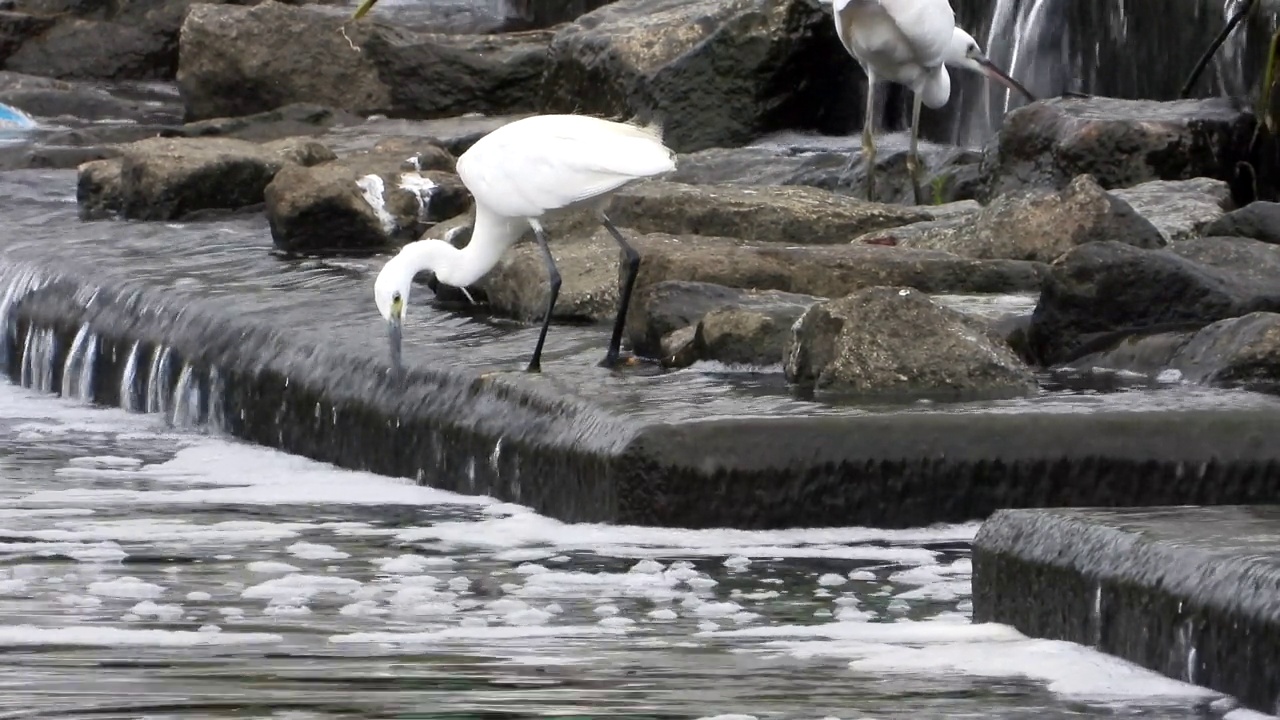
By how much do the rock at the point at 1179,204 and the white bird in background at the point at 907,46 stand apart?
7.87ft

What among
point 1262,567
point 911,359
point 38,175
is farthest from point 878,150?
point 1262,567

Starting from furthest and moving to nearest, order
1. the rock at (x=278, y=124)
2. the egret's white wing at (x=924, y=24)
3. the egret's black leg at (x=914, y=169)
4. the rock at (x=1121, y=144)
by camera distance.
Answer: the rock at (x=278, y=124) → the egret's black leg at (x=914, y=169) → the egret's white wing at (x=924, y=24) → the rock at (x=1121, y=144)

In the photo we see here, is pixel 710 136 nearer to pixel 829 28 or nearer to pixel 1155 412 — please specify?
pixel 829 28

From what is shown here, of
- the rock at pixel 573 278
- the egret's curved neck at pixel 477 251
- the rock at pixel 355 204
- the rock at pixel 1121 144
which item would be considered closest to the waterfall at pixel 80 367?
the rock at pixel 355 204

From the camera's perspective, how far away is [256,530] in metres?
6.13

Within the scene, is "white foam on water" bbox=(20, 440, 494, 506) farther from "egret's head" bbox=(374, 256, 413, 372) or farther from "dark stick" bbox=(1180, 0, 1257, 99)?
"dark stick" bbox=(1180, 0, 1257, 99)

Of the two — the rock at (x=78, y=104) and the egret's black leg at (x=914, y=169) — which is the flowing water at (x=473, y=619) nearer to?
the egret's black leg at (x=914, y=169)

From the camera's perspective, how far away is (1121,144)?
1088 cm

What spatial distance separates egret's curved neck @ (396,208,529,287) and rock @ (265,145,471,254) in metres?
3.39

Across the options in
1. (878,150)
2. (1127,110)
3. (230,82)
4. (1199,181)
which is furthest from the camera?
(230,82)

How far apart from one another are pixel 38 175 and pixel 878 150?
5240mm

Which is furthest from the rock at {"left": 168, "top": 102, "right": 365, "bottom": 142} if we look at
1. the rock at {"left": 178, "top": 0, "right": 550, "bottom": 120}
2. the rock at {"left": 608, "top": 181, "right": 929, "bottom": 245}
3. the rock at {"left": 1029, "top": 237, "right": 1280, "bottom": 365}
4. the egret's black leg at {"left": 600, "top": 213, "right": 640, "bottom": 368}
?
the rock at {"left": 1029, "top": 237, "right": 1280, "bottom": 365}

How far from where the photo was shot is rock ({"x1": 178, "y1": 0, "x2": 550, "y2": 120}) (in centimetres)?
1767

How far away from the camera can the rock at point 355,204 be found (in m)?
10.9
